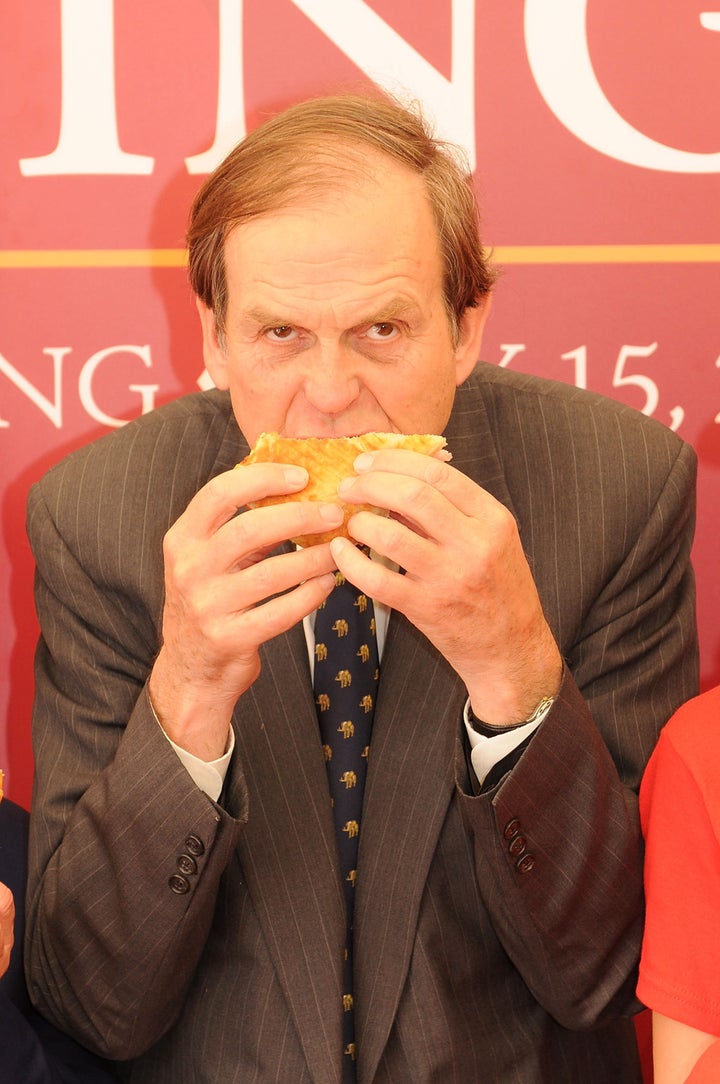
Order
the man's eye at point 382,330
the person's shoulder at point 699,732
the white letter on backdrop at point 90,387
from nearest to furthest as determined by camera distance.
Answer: the person's shoulder at point 699,732 → the man's eye at point 382,330 → the white letter on backdrop at point 90,387

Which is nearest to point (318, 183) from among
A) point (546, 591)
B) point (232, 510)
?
point (232, 510)

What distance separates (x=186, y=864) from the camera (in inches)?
66.5

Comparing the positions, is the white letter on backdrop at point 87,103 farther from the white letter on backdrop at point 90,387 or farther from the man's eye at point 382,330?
the man's eye at point 382,330

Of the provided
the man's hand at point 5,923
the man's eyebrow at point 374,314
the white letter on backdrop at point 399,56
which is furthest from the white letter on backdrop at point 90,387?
the man's hand at point 5,923

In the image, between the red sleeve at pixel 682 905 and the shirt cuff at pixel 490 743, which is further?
the shirt cuff at pixel 490 743

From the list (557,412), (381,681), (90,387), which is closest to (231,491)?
(381,681)

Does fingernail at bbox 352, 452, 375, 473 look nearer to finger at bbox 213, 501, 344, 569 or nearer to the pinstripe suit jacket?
finger at bbox 213, 501, 344, 569

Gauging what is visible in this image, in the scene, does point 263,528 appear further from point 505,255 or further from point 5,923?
point 505,255

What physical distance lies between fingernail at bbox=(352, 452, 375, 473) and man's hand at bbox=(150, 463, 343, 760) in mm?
62

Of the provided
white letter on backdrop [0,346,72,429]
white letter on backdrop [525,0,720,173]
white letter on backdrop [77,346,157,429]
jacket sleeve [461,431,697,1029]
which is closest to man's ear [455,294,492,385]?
jacket sleeve [461,431,697,1029]

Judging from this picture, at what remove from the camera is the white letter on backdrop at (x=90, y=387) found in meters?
2.69

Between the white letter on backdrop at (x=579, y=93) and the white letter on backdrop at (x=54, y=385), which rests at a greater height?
the white letter on backdrop at (x=579, y=93)

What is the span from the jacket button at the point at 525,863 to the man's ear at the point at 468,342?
0.71 meters

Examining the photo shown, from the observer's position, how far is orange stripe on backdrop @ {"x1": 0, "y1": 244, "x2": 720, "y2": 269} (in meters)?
2.60
